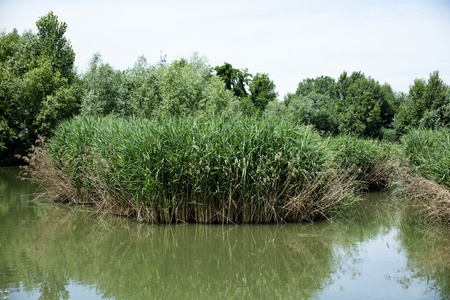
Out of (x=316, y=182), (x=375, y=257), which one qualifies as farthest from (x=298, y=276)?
(x=316, y=182)

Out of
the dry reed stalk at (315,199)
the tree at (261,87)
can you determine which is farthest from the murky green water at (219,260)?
the tree at (261,87)

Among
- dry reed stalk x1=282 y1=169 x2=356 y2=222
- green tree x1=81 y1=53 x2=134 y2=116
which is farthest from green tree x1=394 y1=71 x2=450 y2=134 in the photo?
dry reed stalk x1=282 y1=169 x2=356 y2=222

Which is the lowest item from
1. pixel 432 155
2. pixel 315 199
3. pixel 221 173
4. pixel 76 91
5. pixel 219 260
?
pixel 219 260

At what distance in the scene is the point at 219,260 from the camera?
8938 millimetres

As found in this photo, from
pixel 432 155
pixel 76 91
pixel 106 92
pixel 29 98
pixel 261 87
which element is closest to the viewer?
pixel 432 155

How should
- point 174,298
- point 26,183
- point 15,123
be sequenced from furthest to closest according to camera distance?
point 15,123 < point 26,183 < point 174,298

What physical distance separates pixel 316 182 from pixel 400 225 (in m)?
3.18

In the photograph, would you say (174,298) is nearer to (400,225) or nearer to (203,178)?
(203,178)

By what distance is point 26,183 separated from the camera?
21594mm

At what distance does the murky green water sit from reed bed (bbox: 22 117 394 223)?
440 millimetres

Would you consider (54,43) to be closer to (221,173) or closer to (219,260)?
(221,173)

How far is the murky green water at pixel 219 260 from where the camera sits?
7.25 meters

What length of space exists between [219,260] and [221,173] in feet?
8.45

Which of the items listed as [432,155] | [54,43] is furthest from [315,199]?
[54,43]
